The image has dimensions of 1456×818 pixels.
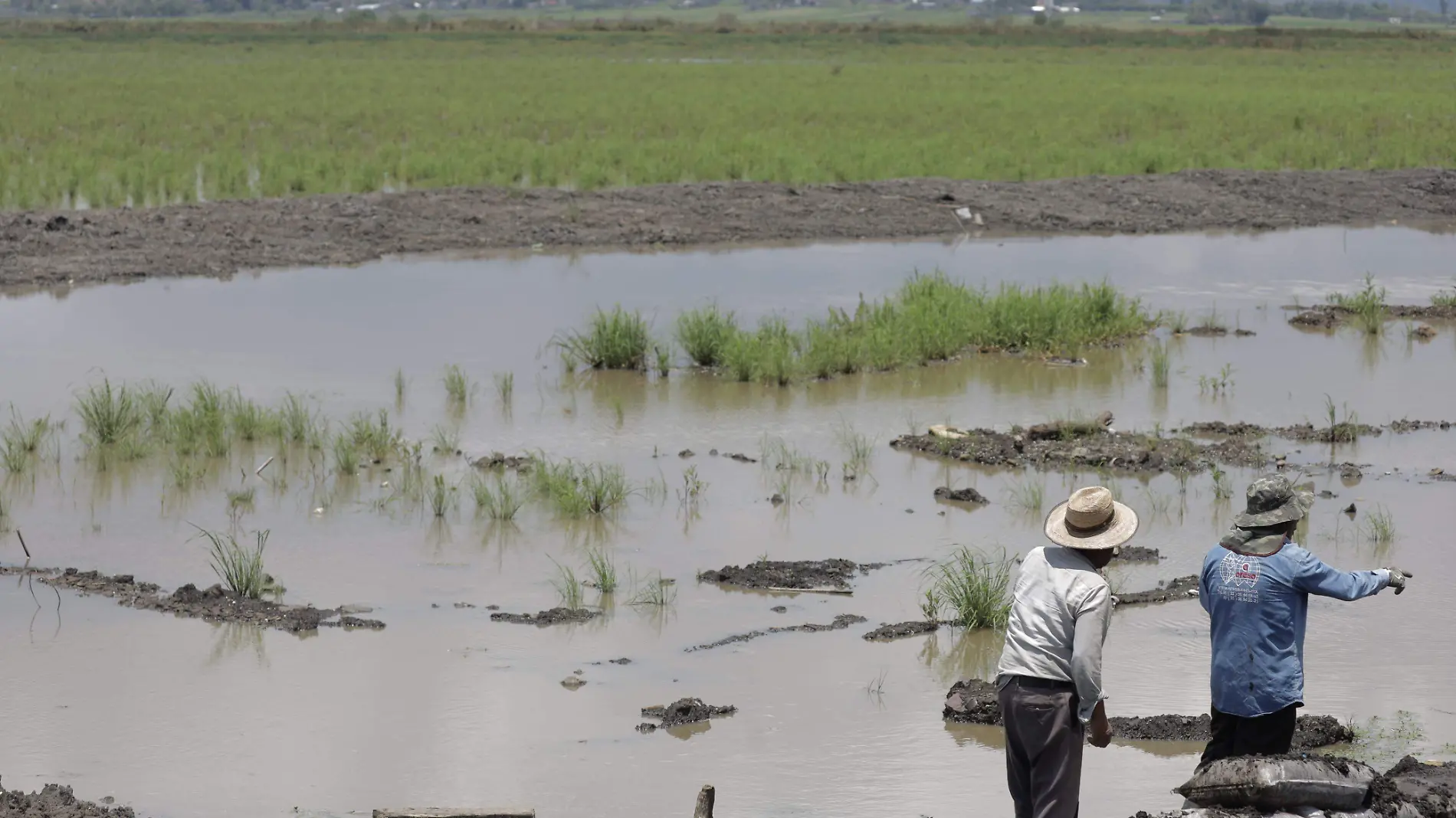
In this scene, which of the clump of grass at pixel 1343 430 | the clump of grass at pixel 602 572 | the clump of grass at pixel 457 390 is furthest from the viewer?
the clump of grass at pixel 457 390

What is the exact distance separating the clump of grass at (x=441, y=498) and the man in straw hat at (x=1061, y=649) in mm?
5395

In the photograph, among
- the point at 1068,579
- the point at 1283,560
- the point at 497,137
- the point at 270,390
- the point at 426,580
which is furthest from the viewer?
the point at 497,137

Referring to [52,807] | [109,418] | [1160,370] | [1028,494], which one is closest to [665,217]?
[1160,370]

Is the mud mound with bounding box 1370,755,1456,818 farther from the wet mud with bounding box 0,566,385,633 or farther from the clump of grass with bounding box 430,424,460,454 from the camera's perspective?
the clump of grass with bounding box 430,424,460,454

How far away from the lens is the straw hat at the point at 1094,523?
465 cm

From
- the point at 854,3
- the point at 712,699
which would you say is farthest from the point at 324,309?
the point at 854,3

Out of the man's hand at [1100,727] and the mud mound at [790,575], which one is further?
the mud mound at [790,575]

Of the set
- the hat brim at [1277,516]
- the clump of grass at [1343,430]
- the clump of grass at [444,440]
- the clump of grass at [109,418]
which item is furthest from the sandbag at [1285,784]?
the clump of grass at [109,418]

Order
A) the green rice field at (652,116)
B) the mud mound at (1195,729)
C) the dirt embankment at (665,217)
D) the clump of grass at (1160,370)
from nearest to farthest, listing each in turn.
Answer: the mud mound at (1195,729) → the clump of grass at (1160,370) → the dirt embankment at (665,217) → the green rice field at (652,116)

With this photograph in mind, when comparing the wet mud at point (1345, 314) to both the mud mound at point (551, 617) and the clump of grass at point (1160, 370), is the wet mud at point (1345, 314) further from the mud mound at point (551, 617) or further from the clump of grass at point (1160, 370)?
the mud mound at point (551, 617)

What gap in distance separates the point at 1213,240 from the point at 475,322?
1020 centimetres

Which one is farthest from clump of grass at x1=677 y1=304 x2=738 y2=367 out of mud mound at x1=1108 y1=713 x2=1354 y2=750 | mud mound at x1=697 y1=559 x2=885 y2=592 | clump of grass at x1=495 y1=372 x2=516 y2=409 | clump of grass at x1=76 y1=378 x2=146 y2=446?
mud mound at x1=1108 y1=713 x2=1354 y2=750

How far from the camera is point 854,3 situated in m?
199

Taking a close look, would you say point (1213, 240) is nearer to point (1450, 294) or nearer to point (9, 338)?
point (1450, 294)
